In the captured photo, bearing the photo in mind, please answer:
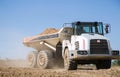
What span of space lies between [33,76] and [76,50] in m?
4.15

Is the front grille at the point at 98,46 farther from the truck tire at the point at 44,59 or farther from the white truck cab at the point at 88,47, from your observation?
the truck tire at the point at 44,59

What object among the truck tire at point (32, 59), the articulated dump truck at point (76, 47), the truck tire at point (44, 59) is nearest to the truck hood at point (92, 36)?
the articulated dump truck at point (76, 47)

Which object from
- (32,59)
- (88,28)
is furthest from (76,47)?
(32,59)

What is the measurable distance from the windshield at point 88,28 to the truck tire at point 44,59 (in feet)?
11.2

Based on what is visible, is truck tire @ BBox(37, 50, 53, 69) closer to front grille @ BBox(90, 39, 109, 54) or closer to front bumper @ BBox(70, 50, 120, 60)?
front bumper @ BBox(70, 50, 120, 60)

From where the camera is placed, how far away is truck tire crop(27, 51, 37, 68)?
23.4m

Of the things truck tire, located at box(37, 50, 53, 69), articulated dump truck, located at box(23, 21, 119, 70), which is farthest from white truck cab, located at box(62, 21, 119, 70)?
truck tire, located at box(37, 50, 53, 69)

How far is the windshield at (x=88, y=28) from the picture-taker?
18.8 metres

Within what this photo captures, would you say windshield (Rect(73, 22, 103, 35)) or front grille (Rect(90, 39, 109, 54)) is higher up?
windshield (Rect(73, 22, 103, 35))

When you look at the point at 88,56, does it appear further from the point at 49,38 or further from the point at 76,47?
the point at 49,38

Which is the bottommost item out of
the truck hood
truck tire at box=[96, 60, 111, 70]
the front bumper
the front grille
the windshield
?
truck tire at box=[96, 60, 111, 70]

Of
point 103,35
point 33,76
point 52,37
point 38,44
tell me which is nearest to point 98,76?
point 33,76

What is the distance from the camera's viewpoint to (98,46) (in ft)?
57.1

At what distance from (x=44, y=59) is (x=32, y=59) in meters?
2.40
